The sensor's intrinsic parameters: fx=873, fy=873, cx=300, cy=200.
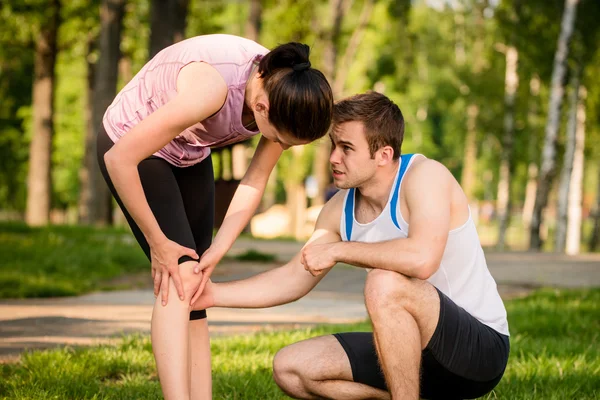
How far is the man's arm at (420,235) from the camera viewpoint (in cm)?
347

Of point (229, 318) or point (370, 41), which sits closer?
point (229, 318)

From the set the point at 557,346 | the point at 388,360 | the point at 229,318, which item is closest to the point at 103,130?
the point at 388,360

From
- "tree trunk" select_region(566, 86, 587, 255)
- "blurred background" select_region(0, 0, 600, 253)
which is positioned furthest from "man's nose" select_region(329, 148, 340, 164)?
"tree trunk" select_region(566, 86, 587, 255)

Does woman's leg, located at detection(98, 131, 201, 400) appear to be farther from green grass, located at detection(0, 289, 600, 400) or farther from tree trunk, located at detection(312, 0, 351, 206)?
tree trunk, located at detection(312, 0, 351, 206)

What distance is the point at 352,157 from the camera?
3.68 m

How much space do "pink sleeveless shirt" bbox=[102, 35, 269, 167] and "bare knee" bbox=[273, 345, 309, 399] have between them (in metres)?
0.99

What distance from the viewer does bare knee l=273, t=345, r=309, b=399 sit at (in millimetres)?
3953

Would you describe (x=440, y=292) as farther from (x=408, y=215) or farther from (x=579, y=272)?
(x=579, y=272)

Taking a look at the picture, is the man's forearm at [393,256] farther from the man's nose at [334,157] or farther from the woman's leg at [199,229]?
the woman's leg at [199,229]

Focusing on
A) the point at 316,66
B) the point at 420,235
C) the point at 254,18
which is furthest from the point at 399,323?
the point at 316,66

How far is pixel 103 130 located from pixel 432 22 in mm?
48467

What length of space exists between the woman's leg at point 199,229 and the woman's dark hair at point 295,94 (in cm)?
64

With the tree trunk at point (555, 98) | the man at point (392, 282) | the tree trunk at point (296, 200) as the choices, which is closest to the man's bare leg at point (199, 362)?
the man at point (392, 282)

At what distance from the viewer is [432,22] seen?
5031 cm
